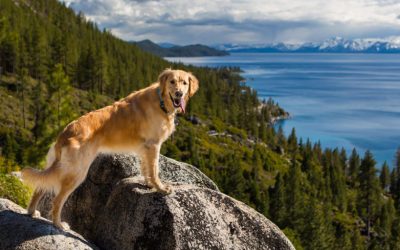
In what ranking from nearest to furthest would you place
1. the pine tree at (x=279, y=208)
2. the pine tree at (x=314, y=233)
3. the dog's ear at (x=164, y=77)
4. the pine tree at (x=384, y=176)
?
the dog's ear at (x=164, y=77), the pine tree at (x=314, y=233), the pine tree at (x=279, y=208), the pine tree at (x=384, y=176)

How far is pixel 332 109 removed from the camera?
550 ft

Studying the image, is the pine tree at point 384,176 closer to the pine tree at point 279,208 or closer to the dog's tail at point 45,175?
the pine tree at point 279,208

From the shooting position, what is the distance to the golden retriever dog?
27.8 feet

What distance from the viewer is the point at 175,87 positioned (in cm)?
891

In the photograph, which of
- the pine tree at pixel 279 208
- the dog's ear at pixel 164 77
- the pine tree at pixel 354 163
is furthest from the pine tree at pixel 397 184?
the dog's ear at pixel 164 77

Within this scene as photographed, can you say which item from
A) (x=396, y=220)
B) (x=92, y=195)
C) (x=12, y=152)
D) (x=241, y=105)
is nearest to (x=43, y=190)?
(x=92, y=195)

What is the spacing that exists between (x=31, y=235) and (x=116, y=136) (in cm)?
253

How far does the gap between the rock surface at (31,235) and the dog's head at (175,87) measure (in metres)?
3.45

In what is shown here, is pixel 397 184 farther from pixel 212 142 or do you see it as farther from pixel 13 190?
pixel 13 190

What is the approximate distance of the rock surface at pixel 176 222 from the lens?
8953 mm

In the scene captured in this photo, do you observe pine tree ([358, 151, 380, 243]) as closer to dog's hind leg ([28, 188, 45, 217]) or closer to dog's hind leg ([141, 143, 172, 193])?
dog's hind leg ([141, 143, 172, 193])

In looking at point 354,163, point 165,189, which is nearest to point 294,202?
point 354,163

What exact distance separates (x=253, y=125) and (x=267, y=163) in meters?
37.9

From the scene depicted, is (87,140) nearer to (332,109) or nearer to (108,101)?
(108,101)
